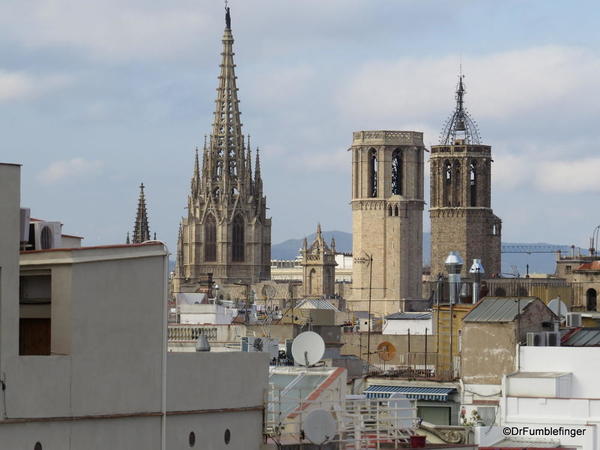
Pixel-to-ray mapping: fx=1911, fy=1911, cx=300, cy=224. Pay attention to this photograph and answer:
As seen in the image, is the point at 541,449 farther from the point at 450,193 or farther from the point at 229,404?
the point at 450,193

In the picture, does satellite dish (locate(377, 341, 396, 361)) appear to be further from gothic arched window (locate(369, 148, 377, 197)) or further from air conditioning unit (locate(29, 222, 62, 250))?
gothic arched window (locate(369, 148, 377, 197))

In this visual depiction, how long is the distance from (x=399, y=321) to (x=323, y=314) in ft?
15.7

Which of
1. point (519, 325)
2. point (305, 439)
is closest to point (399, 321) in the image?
point (519, 325)

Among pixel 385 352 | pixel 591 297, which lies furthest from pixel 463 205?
pixel 385 352

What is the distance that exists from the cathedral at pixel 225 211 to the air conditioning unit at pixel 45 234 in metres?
148

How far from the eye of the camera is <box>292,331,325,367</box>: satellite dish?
19.3 metres

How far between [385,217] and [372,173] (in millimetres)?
3969

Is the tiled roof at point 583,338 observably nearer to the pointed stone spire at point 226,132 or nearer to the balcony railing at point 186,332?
the balcony railing at point 186,332

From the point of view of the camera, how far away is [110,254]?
14.8 metres

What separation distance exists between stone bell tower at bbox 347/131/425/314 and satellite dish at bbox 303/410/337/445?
138284 mm

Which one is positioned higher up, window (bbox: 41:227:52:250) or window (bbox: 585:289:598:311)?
window (bbox: 41:227:52:250)

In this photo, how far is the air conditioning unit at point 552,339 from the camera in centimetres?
3136

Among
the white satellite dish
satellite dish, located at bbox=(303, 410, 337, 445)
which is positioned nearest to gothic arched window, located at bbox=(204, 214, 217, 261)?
the white satellite dish

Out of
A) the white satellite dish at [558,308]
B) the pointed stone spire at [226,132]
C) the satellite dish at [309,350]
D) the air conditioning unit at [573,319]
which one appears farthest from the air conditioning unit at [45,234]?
the pointed stone spire at [226,132]
